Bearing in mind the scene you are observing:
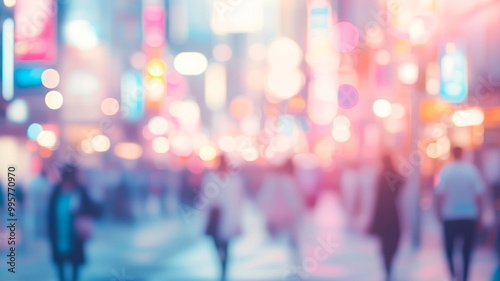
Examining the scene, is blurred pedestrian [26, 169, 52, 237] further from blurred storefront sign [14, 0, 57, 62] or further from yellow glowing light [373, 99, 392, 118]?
yellow glowing light [373, 99, 392, 118]

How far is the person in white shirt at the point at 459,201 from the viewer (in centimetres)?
872

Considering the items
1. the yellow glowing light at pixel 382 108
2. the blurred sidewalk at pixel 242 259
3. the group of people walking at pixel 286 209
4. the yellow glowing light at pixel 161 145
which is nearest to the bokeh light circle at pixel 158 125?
the yellow glowing light at pixel 161 145

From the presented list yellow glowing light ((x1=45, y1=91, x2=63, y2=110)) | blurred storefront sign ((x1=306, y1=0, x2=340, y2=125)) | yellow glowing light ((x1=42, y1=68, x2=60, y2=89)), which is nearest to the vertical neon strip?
yellow glowing light ((x1=45, y1=91, x2=63, y2=110))

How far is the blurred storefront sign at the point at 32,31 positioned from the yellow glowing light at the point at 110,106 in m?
17.9

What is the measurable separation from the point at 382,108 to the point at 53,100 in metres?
11.3

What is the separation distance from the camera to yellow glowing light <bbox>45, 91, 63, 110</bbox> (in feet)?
75.6

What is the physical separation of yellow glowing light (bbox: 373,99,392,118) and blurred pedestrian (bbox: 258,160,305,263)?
15.6 meters

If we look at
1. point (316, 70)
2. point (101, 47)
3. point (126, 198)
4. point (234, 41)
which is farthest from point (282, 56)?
point (234, 41)

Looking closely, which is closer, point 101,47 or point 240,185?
point 240,185

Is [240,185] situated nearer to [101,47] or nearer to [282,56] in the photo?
[282,56]

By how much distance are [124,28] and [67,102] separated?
10.7m

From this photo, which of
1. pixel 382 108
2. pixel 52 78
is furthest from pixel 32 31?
pixel 382 108

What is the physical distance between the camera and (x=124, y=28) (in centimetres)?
3750

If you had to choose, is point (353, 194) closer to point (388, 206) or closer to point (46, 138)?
point (46, 138)
